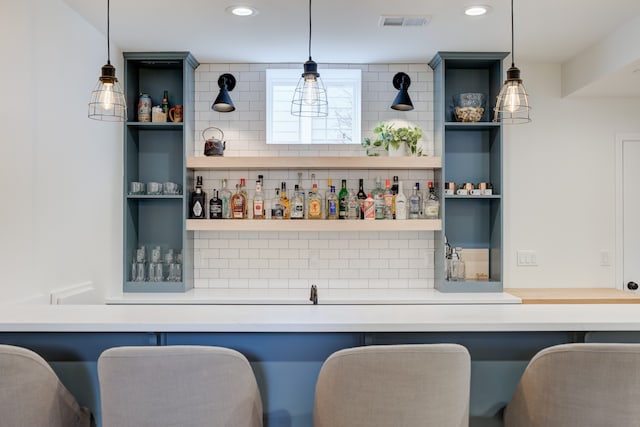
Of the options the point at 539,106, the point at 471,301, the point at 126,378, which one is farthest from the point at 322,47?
the point at 126,378

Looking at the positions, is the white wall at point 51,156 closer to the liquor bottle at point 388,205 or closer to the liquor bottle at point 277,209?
the liquor bottle at point 277,209

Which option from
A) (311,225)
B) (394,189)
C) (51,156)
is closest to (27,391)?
Answer: (51,156)

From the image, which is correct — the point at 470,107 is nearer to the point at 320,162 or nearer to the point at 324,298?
the point at 320,162

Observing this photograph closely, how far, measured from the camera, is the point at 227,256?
12.2ft

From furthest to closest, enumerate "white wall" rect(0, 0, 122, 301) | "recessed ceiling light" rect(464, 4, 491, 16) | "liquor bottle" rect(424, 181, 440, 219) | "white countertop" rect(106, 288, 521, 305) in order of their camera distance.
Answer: "liquor bottle" rect(424, 181, 440, 219) < "white countertop" rect(106, 288, 521, 305) < "recessed ceiling light" rect(464, 4, 491, 16) < "white wall" rect(0, 0, 122, 301)

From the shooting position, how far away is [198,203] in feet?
11.7

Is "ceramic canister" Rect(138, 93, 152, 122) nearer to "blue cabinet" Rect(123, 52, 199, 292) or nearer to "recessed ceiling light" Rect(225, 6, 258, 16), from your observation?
"blue cabinet" Rect(123, 52, 199, 292)

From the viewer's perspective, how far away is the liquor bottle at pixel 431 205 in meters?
3.52

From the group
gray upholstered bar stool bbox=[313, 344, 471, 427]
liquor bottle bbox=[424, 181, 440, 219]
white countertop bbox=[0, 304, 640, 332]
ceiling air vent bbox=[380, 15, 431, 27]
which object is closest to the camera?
gray upholstered bar stool bbox=[313, 344, 471, 427]

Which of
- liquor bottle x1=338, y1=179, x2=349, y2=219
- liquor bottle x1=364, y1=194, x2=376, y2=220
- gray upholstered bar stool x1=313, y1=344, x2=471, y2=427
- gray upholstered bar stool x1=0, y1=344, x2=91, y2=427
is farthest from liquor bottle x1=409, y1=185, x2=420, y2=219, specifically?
gray upholstered bar stool x1=0, y1=344, x2=91, y2=427

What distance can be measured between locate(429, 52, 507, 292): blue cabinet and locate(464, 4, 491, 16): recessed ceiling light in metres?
0.76

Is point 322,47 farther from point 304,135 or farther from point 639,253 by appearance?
point 639,253

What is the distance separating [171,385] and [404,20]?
2312 mm

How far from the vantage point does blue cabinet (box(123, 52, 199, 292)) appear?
3.51 meters
